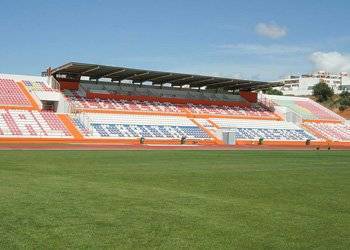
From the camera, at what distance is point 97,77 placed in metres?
57.3

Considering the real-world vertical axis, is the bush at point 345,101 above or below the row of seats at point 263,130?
above

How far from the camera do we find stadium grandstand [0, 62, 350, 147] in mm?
45638

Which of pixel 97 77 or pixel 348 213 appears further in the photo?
pixel 97 77

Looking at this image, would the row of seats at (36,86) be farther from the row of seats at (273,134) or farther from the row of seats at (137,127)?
the row of seats at (273,134)

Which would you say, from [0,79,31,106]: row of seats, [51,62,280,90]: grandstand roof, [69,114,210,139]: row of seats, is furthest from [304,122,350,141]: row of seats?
[0,79,31,106]: row of seats

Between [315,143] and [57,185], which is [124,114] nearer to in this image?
[315,143]

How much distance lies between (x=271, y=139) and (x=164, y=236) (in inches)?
1898

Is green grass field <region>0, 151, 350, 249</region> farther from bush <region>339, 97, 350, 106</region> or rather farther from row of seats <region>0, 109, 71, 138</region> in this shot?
bush <region>339, 97, 350, 106</region>

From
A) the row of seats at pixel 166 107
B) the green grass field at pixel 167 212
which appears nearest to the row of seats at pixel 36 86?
the row of seats at pixel 166 107

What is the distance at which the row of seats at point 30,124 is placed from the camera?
42125 millimetres

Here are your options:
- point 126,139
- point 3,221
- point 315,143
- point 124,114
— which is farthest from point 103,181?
point 315,143

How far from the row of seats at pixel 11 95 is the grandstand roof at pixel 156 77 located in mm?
4663

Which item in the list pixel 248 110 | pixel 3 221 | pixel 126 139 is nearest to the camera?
pixel 3 221

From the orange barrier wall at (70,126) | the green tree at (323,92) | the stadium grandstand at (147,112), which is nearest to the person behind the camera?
the orange barrier wall at (70,126)
